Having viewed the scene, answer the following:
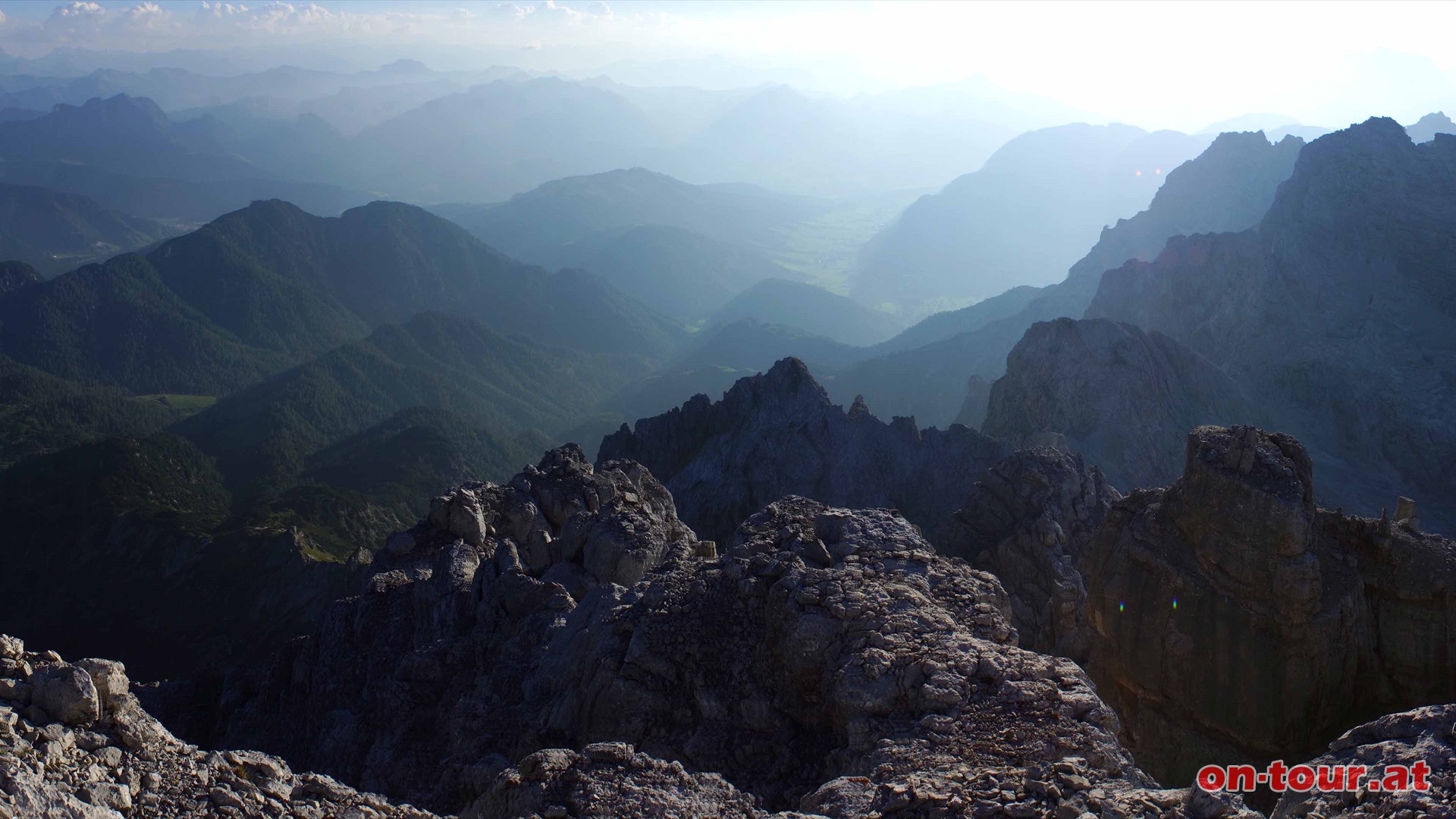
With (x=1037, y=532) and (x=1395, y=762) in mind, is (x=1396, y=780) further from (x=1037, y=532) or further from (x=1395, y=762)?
(x=1037, y=532)

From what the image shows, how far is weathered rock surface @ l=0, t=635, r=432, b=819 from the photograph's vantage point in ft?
34.0

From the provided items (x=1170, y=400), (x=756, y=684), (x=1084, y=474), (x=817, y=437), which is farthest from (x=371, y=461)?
(x=756, y=684)

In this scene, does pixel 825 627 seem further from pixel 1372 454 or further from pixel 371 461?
pixel 371 461

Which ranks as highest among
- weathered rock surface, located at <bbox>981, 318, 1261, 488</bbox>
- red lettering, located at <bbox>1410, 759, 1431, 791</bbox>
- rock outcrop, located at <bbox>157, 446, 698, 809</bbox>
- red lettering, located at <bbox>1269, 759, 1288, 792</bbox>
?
red lettering, located at <bbox>1410, 759, 1431, 791</bbox>

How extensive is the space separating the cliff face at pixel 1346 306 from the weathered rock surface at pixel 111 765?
93.0m

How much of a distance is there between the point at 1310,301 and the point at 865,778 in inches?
4674

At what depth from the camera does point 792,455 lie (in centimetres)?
6806

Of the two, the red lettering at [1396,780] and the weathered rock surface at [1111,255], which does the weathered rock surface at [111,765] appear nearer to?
the red lettering at [1396,780]

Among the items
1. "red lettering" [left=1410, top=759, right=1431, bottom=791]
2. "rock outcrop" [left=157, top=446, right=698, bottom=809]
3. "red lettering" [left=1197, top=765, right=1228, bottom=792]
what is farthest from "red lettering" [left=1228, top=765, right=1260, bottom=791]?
"rock outcrop" [left=157, top=446, right=698, bottom=809]

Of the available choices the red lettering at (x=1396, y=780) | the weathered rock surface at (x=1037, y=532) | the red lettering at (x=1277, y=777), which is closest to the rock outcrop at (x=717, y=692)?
the red lettering at (x=1396, y=780)

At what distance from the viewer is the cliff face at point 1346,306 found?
9231 cm

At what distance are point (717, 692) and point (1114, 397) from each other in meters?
76.9

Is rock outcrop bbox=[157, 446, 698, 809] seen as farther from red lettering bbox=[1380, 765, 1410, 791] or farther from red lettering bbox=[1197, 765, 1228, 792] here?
red lettering bbox=[1380, 765, 1410, 791]

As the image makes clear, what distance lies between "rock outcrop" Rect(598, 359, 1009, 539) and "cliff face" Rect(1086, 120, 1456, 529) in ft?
138
